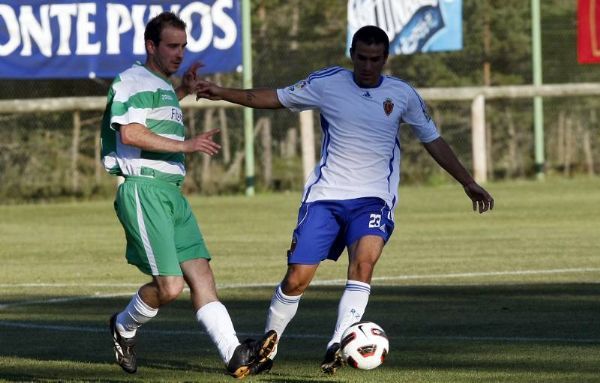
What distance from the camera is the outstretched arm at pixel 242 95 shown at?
8.70 metres

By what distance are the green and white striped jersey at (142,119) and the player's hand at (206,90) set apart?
0.33 meters

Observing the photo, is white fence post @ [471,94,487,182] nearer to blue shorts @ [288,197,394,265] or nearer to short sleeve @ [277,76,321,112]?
short sleeve @ [277,76,321,112]

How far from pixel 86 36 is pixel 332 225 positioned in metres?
16.6

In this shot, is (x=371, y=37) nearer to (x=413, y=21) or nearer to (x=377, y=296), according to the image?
(x=377, y=296)

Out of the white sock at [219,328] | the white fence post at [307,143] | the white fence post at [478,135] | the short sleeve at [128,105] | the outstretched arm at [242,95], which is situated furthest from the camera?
the white fence post at [478,135]

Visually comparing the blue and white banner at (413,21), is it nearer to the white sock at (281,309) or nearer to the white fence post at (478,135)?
the white fence post at (478,135)

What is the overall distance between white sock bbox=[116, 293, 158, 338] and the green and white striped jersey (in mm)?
709

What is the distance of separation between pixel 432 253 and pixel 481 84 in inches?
459

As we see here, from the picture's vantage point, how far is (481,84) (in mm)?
27625

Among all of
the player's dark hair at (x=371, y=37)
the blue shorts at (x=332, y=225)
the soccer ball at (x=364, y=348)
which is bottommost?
the soccer ball at (x=364, y=348)

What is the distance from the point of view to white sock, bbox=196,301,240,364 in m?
7.92

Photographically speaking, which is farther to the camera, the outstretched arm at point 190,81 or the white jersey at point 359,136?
the white jersey at point 359,136

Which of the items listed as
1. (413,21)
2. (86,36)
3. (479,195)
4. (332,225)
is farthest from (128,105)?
(413,21)

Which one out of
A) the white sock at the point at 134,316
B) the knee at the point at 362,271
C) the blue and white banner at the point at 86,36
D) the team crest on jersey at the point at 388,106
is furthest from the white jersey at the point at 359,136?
the blue and white banner at the point at 86,36
